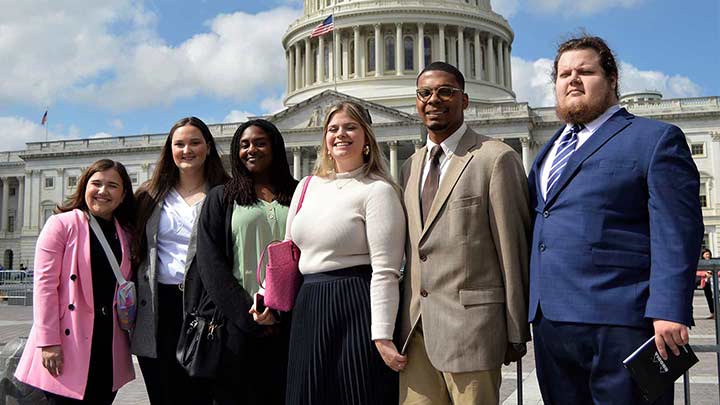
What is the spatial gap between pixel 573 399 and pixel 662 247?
101cm

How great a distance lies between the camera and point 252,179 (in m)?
5.07

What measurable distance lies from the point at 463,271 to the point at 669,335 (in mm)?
1127

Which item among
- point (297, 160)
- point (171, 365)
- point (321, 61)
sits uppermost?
point (321, 61)

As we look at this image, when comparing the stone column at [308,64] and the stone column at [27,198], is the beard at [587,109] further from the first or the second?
the stone column at [27,198]

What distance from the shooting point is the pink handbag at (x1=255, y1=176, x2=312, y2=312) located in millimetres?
4492

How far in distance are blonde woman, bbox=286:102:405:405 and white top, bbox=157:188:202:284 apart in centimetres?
139

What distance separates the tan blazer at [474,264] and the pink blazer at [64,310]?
2601mm

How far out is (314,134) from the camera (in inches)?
2274

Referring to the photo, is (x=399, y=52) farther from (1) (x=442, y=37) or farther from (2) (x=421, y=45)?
(1) (x=442, y=37)

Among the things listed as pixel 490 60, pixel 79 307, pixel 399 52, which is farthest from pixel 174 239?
pixel 490 60

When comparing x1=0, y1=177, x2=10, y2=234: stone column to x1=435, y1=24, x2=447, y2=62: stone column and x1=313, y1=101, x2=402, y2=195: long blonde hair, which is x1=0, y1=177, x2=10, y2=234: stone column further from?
x1=313, y1=101, x2=402, y2=195: long blonde hair

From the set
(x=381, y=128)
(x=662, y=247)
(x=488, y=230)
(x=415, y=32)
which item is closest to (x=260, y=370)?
(x=488, y=230)

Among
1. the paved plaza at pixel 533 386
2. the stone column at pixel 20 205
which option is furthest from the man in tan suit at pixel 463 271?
the stone column at pixel 20 205

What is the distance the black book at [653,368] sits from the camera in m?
3.40
